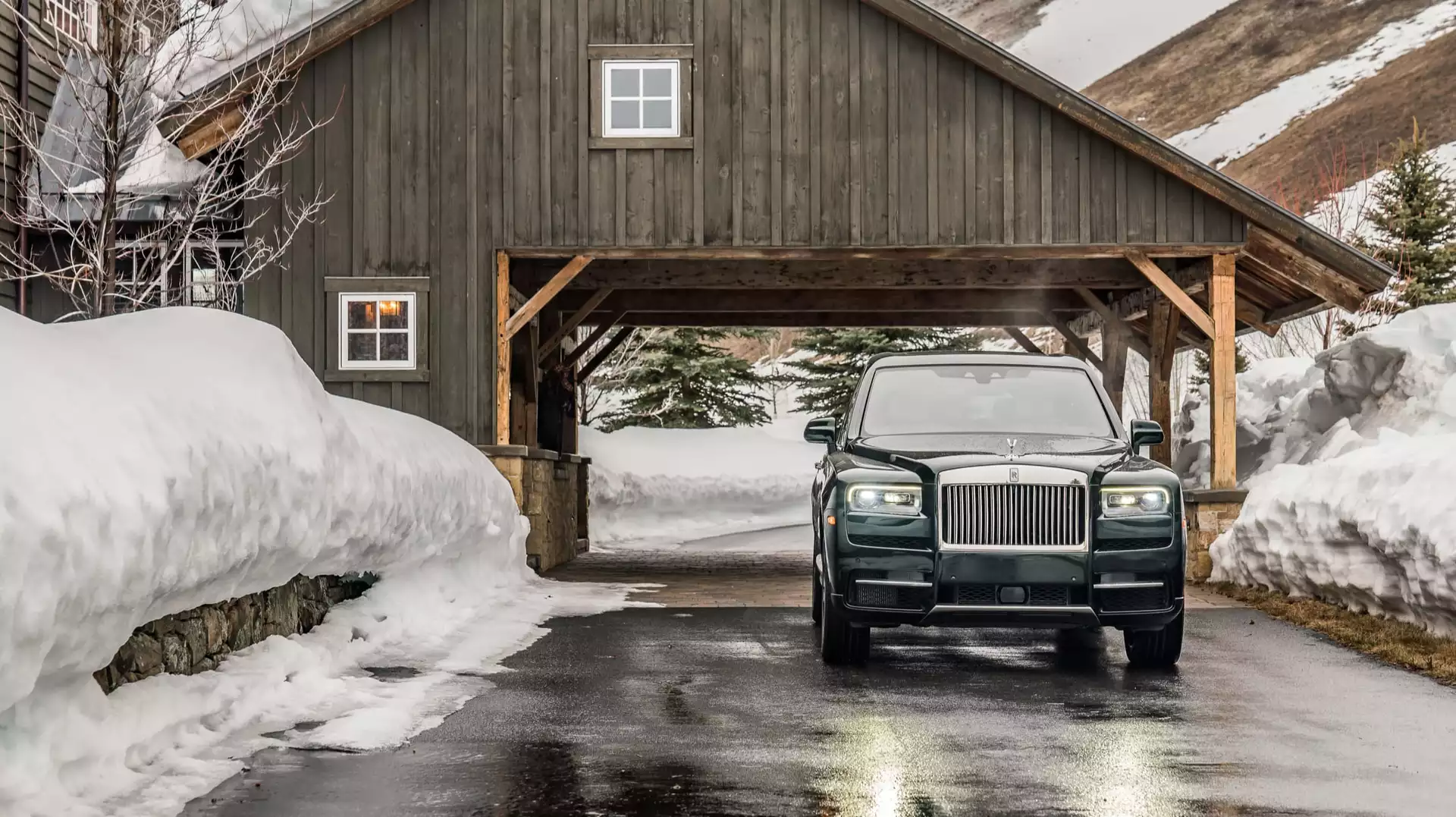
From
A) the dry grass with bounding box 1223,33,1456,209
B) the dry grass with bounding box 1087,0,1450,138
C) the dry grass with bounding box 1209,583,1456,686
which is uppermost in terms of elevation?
the dry grass with bounding box 1087,0,1450,138

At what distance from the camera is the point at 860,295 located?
71.1 ft

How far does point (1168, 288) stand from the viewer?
16.5 meters

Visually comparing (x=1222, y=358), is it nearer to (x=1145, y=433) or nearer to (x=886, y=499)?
(x=1145, y=433)

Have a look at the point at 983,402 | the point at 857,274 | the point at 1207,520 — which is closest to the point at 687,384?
the point at 857,274

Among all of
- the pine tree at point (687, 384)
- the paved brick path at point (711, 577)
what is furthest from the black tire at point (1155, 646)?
the pine tree at point (687, 384)

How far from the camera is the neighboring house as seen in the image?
62.6 ft

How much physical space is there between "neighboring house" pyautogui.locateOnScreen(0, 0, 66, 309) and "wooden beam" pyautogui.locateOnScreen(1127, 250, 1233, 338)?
13.0 metres

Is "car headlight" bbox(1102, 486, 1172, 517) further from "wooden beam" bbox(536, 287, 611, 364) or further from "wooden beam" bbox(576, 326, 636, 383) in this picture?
"wooden beam" bbox(576, 326, 636, 383)

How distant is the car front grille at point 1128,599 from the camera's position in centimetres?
859

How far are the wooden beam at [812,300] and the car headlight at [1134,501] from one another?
1284cm

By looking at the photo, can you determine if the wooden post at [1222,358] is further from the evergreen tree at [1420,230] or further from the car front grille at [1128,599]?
the evergreen tree at [1420,230]

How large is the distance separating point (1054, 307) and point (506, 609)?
12306 millimetres

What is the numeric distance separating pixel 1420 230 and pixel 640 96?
1014 inches

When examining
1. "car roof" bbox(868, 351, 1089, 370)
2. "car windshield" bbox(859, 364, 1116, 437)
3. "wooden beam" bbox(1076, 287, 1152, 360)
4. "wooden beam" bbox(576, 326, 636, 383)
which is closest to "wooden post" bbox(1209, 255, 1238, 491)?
"wooden beam" bbox(1076, 287, 1152, 360)
